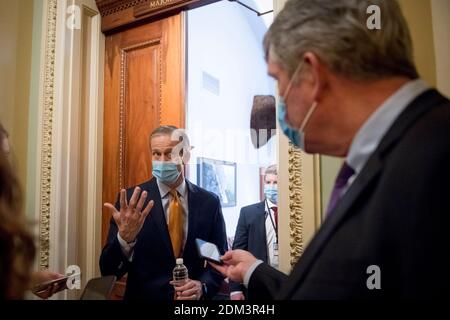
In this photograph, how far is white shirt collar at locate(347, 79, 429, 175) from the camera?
53cm

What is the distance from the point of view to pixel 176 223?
105cm

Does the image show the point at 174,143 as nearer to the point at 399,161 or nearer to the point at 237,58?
the point at 237,58

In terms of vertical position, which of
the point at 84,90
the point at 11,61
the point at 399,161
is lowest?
the point at 399,161

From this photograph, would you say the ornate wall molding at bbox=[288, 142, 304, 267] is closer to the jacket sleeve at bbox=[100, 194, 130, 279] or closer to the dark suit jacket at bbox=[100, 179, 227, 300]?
the dark suit jacket at bbox=[100, 179, 227, 300]

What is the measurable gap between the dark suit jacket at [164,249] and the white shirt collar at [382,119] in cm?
53

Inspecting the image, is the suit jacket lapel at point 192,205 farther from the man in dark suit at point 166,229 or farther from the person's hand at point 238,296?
the person's hand at point 238,296

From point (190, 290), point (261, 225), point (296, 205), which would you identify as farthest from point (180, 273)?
point (296, 205)

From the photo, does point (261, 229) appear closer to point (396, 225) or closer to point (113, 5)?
point (396, 225)

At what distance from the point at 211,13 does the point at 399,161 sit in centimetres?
82

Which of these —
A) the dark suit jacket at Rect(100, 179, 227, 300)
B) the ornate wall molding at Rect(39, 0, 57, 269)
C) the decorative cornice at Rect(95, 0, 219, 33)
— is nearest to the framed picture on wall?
the dark suit jacket at Rect(100, 179, 227, 300)

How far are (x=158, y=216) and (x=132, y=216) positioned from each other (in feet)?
0.28

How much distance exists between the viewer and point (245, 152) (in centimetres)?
100

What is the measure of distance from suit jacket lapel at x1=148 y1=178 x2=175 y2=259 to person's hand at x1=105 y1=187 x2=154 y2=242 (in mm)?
16
